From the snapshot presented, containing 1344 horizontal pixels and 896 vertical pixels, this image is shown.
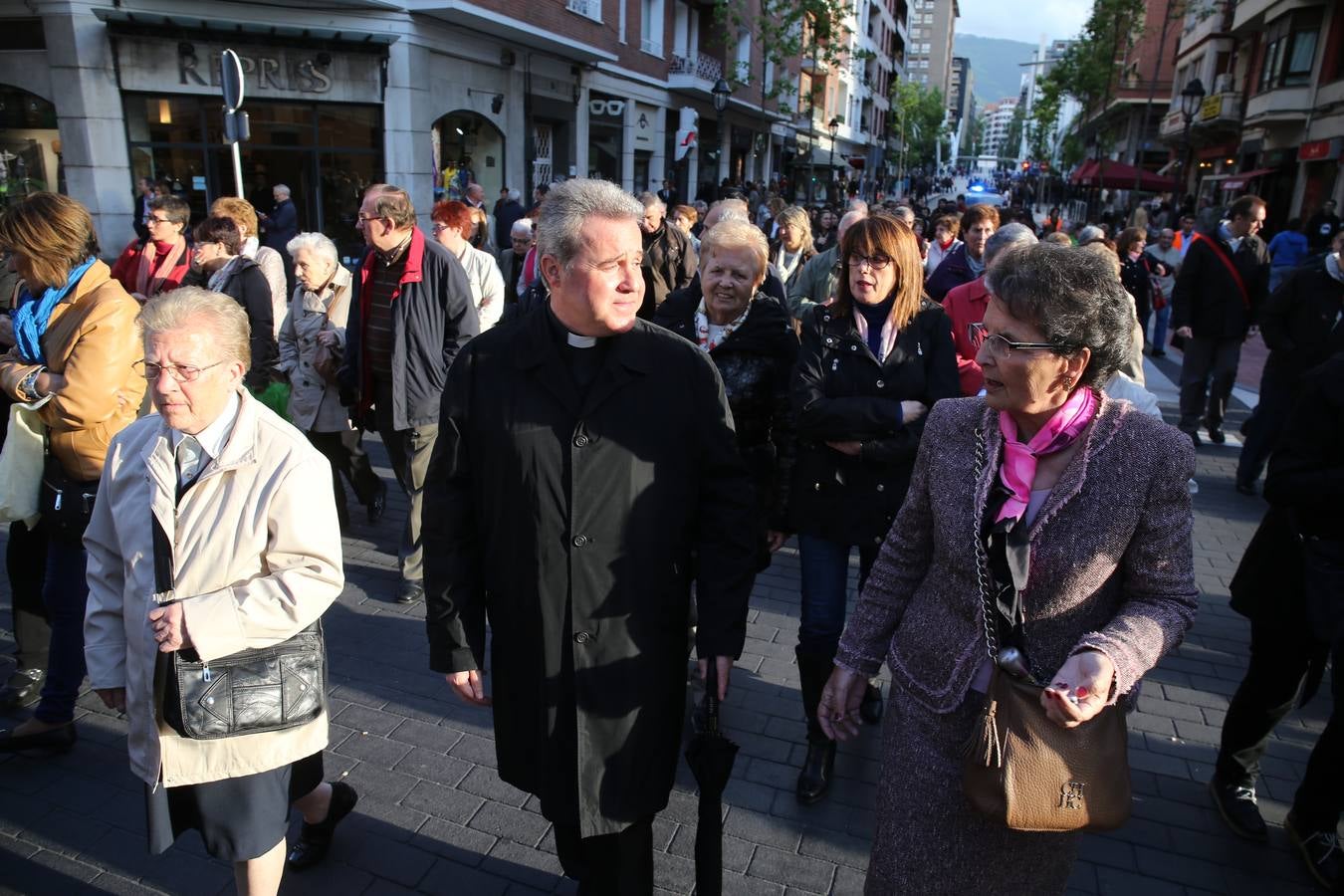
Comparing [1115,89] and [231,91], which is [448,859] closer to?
[231,91]

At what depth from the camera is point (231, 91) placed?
810 cm

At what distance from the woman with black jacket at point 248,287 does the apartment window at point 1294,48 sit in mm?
31286

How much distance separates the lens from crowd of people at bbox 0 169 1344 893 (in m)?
1.89

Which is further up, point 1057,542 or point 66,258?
point 66,258

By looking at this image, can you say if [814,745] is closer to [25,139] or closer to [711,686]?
[711,686]

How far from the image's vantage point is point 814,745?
3.46 metres

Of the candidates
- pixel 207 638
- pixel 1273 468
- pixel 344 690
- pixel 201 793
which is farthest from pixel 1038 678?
pixel 344 690

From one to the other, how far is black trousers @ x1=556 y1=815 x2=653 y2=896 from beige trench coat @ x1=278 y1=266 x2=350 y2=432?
3.76 m

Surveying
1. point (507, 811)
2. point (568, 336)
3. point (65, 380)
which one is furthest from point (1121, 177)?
point (65, 380)

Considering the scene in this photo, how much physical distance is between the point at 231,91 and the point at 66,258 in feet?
18.6

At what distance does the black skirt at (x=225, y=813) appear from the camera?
2.38 metres

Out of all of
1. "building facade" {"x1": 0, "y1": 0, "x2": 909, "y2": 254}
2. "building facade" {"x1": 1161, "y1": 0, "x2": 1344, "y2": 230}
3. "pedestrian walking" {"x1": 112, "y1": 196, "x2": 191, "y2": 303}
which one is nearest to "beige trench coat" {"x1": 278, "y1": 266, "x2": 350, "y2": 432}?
"pedestrian walking" {"x1": 112, "y1": 196, "x2": 191, "y2": 303}

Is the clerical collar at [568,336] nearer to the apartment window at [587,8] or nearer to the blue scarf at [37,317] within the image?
the blue scarf at [37,317]

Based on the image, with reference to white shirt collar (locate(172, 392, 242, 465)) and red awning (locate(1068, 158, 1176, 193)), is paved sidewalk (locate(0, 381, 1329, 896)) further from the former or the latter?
red awning (locate(1068, 158, 1176, 193))
